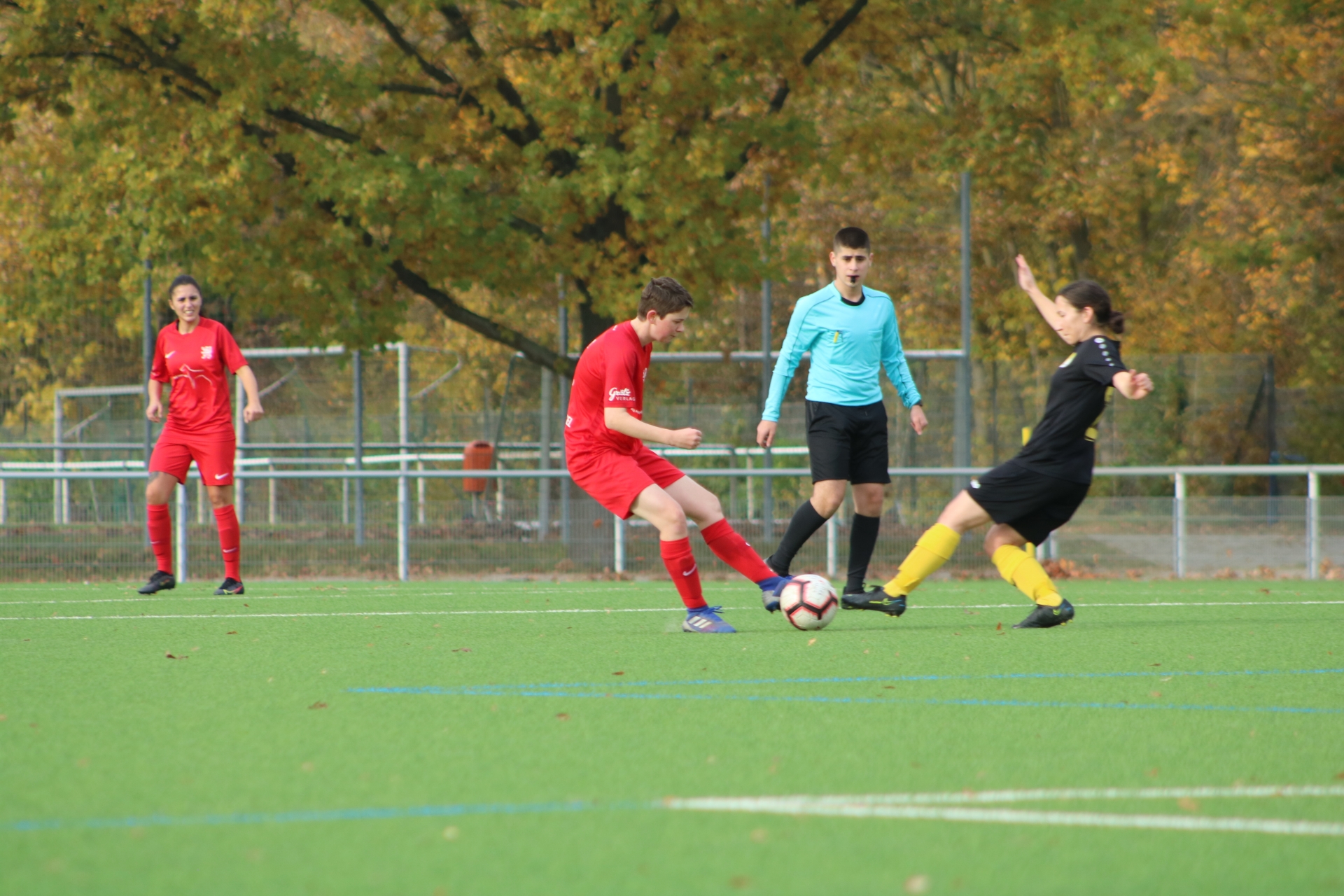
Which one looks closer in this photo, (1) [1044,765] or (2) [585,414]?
(1) [1044,765]

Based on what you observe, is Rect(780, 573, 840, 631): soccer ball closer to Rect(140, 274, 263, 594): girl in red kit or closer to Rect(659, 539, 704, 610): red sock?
Rect(659, 539, 704, 610): red sock

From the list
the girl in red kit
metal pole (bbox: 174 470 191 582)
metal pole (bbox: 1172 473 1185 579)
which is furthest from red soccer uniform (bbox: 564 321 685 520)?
metal pole (bbox: 1172 473 1185 579)

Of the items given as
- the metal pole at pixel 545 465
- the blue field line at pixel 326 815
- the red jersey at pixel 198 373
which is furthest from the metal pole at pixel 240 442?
the blue field line at pixel 326 815

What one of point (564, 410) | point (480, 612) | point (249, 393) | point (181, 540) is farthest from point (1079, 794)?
point (564, 410)

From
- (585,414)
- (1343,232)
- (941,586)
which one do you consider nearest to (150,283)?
(941,586)

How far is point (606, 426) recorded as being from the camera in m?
7.56

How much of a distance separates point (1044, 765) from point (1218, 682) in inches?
80.3

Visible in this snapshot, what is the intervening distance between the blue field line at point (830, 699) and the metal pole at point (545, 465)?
868cm

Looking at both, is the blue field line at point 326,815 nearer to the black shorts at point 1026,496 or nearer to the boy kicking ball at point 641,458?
the boy kicking ball at point 641,458

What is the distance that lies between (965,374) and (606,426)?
400 inches

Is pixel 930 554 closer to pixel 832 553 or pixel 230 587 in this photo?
pixel 230 587

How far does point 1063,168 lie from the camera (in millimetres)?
25906

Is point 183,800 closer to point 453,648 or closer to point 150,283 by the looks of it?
point 453,648

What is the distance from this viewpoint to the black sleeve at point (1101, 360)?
717cm
